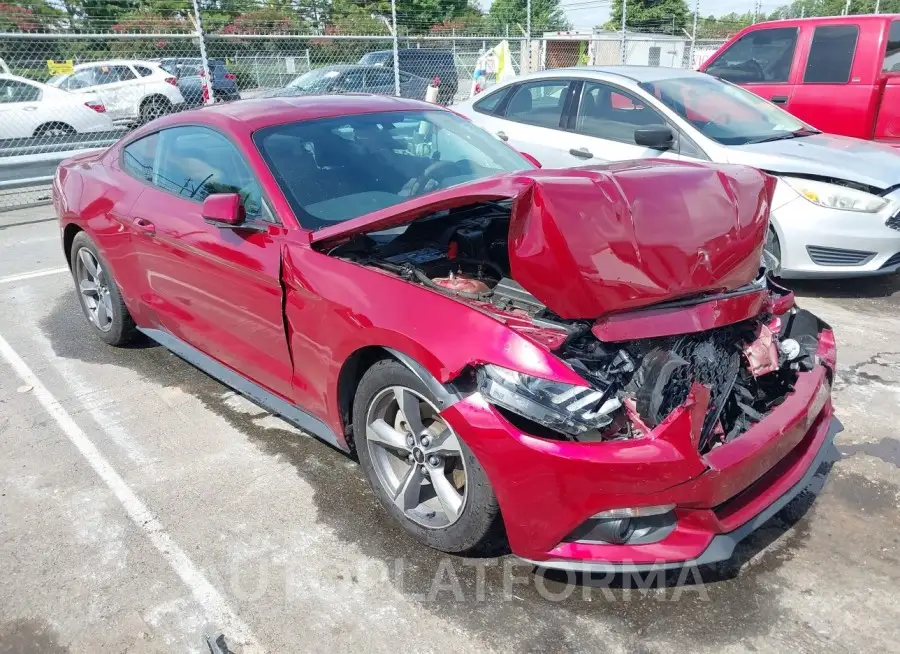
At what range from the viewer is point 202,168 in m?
3.61

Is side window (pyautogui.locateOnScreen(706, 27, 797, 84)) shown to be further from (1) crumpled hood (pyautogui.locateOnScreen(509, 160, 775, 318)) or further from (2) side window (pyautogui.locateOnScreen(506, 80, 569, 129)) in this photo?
(1) crumpled hood (pyautogui.locateOnScreen(509, 160, 775, 318))

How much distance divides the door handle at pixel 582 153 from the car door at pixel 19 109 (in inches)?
393

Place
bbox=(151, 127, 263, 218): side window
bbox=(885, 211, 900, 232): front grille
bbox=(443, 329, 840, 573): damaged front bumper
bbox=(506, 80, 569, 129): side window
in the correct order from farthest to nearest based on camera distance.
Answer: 1. bbox=(506, 80, 569, 129): side window
2. bbox=(885, 211, 900, 232): front grille
3. bbox=(151, 127, 263, 218): side window
4. bbox=(443, 329, 840, 573): damaged front bumper

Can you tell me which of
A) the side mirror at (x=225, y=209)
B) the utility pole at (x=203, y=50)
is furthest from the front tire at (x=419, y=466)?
the utility pole at (x=203, y=50)

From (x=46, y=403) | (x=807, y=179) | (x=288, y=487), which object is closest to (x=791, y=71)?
(x=807, y=179)

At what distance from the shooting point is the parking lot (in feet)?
7.49

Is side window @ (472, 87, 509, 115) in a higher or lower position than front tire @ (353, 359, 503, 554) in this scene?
higher

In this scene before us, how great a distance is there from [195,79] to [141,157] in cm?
1167

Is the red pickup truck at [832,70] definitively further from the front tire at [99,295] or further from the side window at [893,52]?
the front tire at [99,295]

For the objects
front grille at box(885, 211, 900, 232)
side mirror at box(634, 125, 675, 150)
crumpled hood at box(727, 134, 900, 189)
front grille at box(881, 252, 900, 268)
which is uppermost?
side mirror at box(634, 125, 675, 150)

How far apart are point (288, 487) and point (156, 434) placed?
37.5 inches

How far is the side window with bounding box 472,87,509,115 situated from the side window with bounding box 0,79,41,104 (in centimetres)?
921

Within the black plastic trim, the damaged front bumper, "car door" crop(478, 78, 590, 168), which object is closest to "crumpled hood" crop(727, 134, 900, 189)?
"car door" crop(478, 78, 590, 168)

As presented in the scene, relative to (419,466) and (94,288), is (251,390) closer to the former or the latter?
(419,466)
